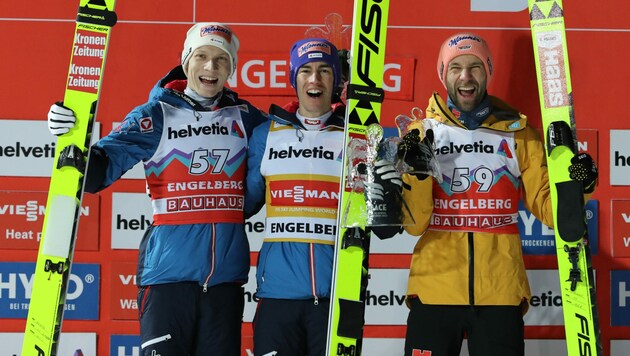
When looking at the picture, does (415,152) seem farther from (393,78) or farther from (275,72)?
(275,72)

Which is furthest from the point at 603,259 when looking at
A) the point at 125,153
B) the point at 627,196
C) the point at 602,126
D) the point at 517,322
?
the point at 125,153

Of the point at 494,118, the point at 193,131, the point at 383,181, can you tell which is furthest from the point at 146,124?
the point at 494,118

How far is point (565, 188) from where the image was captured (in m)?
3.10

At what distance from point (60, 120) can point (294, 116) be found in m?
0.85

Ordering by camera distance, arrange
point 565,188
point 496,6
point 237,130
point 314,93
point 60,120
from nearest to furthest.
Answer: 1. point 565,188
2. point 60,120
3. point 314,93
4. point 237,130
5. point 496,6

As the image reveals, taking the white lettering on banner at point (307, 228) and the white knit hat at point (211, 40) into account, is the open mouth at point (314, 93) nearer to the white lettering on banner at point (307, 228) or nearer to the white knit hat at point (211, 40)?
the white knit hat at point (211, 40)

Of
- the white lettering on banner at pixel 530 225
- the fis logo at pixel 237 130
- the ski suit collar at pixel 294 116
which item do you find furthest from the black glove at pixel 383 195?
the white lettering on banner at pixel 530 225

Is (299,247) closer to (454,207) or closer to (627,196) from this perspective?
(454,207)

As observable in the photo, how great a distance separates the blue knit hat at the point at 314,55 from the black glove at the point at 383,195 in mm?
529

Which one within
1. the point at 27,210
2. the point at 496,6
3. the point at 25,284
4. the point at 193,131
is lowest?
the point at 25,284

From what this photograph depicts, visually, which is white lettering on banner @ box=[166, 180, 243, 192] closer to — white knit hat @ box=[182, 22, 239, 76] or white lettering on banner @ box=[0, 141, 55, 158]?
white knit hat @ box=[182, 22, 239, 76]

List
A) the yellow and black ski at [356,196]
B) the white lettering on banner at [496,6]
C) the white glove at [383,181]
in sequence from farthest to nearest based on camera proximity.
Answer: the white lettering on banner at [496,6] → the yellow and black ski at [356,196] → the white glove at [383,181]

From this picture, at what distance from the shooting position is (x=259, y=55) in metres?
4.29

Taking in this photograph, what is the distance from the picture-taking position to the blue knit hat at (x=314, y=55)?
3324 mm
